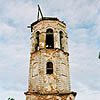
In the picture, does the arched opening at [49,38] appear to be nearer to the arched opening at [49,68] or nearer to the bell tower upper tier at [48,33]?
the bell tower upper tier at [48,33]

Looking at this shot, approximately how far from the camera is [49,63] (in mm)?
16906

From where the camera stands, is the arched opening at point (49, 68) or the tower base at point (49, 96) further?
the arched opening at point (49, 68)

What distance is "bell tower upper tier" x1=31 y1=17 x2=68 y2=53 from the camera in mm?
18297

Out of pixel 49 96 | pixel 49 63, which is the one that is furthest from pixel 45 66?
pixel 49 96

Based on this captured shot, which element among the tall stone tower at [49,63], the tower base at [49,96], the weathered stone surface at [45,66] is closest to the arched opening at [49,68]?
the tall stone tower at [49,63]

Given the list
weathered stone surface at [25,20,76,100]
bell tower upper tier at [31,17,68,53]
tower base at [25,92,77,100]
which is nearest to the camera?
tower base at [25,92,77,100]

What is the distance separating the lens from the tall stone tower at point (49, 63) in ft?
49.4

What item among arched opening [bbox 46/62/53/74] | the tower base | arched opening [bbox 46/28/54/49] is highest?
arched opening [bbox 46/28/54/49]

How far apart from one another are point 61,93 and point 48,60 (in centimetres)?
322

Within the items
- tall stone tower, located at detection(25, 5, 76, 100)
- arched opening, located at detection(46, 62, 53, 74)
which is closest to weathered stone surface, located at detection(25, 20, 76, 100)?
tall stone tower, located at detection(25, 5, 76, 100)

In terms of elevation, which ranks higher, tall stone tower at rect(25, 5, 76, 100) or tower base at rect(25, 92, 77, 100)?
tall stone tower at rect(25, 5, 76, 100)

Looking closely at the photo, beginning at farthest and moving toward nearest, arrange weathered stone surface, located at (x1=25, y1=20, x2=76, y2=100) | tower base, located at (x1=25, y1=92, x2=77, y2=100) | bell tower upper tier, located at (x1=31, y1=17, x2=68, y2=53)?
bell tower upper tier, located at (x1=31, y1=17, x2=68, y2=53) → weathered stone surface, located at (x1=25, y1=20, x2=76, y2=100) → tower base, located at (x1=25, y1=92, x2=77, y2=100)

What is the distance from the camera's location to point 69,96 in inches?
585

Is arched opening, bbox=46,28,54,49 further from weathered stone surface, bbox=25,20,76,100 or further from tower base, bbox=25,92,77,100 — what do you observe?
tower base, bbox=25,92,77,100
